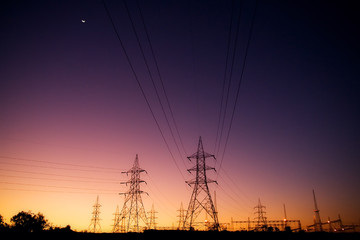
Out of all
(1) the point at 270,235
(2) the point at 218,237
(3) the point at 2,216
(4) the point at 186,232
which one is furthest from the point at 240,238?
(3) the point at 2,216

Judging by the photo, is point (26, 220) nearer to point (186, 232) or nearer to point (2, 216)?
point (2, 216)

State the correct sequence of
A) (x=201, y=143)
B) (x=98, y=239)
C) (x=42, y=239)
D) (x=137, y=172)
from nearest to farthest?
(x=42, y=239) < (x=98, y=239) < (x=201, y=143) < (x=137, y=172)

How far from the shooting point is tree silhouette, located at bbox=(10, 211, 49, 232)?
216 ft

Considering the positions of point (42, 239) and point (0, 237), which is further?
point (42, 239)

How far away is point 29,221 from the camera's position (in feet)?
222

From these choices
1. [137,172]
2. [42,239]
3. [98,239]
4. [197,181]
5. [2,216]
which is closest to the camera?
[42,239]

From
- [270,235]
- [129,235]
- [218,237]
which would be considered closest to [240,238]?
[218,237]

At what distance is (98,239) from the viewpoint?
24.4m

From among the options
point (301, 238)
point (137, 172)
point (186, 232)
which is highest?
point (137, 172)

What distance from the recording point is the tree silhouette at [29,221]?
2596 inches

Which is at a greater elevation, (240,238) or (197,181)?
(197,181)

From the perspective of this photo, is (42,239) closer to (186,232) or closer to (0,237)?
(0,237)

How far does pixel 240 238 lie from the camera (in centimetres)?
2608

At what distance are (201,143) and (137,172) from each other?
13820 millimetres
